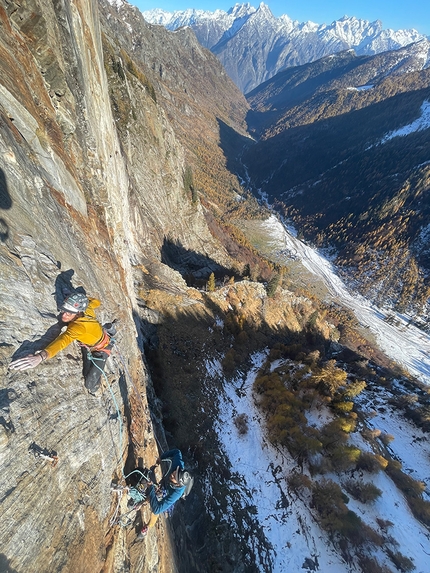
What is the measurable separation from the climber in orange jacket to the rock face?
359mm

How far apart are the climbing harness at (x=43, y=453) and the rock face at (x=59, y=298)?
0.24 ft

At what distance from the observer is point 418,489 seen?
24406 mm

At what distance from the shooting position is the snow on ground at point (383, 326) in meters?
74.6

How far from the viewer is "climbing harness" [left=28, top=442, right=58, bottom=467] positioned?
5.50 m

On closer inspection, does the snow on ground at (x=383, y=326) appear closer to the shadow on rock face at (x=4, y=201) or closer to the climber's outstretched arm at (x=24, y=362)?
the climber's outstretched arm at (x=24, y=362)

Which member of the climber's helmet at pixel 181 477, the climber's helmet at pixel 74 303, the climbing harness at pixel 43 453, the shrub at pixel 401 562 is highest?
the climber's helmet at pixel 74 303

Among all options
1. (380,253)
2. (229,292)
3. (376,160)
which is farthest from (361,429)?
(376,160)

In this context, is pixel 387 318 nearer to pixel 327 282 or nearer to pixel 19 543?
pixel 327 282

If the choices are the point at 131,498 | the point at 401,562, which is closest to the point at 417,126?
the point at 401,562

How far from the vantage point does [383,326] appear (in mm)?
83812

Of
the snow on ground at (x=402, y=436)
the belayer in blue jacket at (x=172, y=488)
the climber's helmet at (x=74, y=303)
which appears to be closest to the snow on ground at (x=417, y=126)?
the snow on ground at (x=402, y=436)

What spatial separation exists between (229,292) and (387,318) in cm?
7044

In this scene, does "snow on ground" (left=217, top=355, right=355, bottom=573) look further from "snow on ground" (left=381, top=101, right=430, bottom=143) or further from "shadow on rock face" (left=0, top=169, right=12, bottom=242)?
"snow on ground" (left=381, top=101, right=430, bottom=143)

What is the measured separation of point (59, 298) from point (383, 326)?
9588 centimetres
